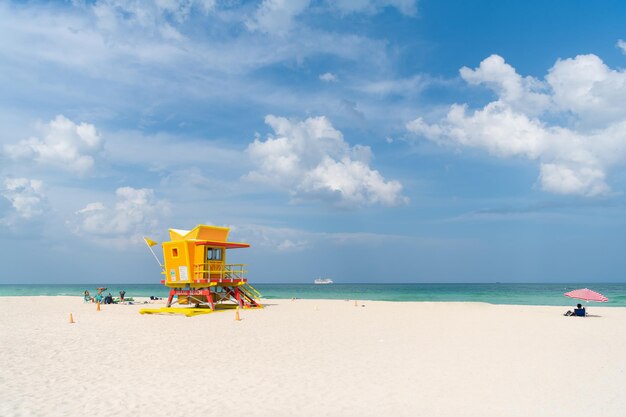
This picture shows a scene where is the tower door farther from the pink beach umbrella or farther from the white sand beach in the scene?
the pink beach umbrella

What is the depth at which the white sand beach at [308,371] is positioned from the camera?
923 centimetres

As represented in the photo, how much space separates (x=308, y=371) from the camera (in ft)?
40.3

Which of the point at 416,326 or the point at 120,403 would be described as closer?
the point at 120,403

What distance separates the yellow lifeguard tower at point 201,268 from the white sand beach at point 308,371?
747 centimetres

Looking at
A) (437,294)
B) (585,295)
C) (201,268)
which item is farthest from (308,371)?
(437,294)

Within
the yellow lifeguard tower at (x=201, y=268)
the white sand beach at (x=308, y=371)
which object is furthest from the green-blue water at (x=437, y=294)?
the white sand beach at (x=308, y=371)

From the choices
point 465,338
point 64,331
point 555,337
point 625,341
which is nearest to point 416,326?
point 465,338

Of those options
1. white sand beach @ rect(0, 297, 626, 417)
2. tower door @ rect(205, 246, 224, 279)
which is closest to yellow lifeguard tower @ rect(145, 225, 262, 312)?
tower door @ rect(205, 246, 224, 279)

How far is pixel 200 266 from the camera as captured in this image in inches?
1135

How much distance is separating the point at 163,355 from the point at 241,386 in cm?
469

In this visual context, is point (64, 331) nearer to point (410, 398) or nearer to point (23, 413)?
point (23, 413)

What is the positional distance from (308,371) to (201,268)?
706 inches

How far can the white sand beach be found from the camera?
923 centimetres

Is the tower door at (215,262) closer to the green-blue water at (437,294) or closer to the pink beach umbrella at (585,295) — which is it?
the pink beach umbrella at (585,295)
